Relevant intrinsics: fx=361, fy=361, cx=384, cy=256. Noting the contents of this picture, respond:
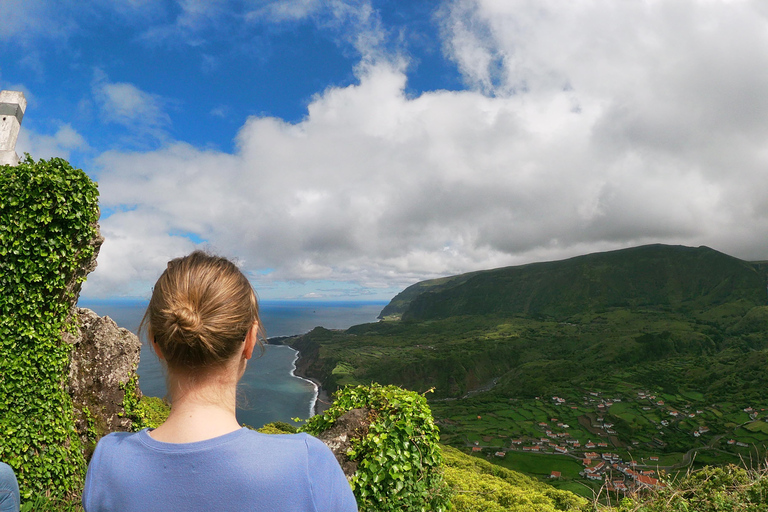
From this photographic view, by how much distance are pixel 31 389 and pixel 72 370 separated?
1.26m

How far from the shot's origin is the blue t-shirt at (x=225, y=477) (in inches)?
53.5

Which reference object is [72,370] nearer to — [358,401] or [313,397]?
[358,401]

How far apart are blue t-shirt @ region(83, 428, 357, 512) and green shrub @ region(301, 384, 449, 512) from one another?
14.4 ft

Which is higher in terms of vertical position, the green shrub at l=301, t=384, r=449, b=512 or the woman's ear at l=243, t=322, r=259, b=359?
the woman's ear at l=243, t=322, r=259, b=359

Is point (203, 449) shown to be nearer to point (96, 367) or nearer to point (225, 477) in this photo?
point (225, 477)

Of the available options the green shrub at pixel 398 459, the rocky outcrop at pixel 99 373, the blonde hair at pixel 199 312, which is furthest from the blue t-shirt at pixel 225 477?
the rocky outcrop at pixel 99 373

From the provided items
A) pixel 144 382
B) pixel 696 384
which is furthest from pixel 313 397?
pixel 696 384

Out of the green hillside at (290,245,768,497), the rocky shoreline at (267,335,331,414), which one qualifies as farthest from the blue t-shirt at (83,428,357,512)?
the rocky shoreline at (267,335,331,414)

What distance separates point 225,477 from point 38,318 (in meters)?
8.54

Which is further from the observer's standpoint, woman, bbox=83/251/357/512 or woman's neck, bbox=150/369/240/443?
woman's neck, bbox=150/369/240/443

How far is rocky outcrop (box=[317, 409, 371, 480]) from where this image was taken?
557 centimetres

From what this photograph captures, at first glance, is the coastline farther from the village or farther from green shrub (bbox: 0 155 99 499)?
green shrub (bbox: 0 155 99 499)

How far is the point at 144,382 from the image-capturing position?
86.5 m

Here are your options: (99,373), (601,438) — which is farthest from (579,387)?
(99,373)
